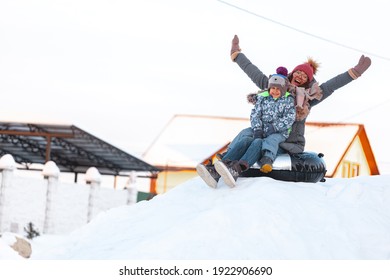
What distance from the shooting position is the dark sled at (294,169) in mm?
8547

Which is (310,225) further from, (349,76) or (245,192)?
(349,76)

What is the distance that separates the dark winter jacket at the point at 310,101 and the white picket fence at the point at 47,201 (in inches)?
481

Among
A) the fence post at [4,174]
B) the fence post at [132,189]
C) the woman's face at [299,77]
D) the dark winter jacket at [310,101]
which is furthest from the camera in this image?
the fence post at [132,189]

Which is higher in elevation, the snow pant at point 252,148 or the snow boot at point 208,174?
the snow pant at point 252,148

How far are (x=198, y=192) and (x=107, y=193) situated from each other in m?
15.6

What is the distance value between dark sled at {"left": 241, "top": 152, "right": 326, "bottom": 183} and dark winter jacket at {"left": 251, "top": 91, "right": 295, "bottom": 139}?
291 millimetres

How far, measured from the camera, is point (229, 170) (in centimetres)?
807

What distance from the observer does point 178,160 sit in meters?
27.7

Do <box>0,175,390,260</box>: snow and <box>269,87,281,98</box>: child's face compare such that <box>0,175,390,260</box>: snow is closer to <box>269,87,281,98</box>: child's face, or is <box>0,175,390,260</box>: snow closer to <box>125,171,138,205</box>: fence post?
<box>269,87,281,98</box>: child's face

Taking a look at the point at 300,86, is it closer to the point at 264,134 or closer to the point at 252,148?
the point at 264,134

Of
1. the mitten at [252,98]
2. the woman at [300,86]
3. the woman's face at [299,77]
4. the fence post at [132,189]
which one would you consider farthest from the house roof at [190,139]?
the mitten at [252,98]

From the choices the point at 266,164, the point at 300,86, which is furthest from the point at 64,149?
the point at 266,164

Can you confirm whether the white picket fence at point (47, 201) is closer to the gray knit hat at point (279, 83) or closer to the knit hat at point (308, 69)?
the knit hat at point (308, 69)

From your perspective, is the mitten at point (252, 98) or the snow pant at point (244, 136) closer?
the snow pant at point (244, 136)
